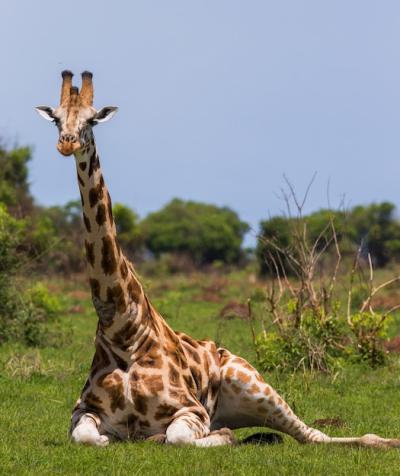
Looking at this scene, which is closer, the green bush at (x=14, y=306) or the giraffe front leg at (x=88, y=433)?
the giraffe front leg at (x=88, y=433)

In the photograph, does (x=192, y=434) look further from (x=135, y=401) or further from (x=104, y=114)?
(x=104, y=114)

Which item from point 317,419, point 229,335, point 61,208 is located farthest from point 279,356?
point 61,208

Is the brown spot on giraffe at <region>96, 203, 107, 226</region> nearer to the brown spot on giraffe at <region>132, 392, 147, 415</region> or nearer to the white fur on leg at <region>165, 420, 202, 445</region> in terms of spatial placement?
the brown spot on giraffe at <region>132, 392, 147, 415</region>

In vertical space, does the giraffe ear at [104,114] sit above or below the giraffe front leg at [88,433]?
above

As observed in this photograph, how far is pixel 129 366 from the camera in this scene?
8586 millimetres

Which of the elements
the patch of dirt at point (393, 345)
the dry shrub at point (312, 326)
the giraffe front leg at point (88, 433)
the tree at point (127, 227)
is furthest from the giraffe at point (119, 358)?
the tree at point (127, 227)

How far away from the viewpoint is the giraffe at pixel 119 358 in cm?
836

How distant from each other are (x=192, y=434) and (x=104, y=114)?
8.81ft

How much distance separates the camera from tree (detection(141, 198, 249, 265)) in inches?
2840

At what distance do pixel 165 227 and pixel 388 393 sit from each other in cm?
6240

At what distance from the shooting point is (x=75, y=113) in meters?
8.12

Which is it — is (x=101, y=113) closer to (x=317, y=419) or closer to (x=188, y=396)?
(x=188, y=396)

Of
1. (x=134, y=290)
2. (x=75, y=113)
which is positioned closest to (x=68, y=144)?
(x=75, y=113)

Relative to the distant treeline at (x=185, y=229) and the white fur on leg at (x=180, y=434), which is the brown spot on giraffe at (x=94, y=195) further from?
the distant treeline at (x=185, y=229)
